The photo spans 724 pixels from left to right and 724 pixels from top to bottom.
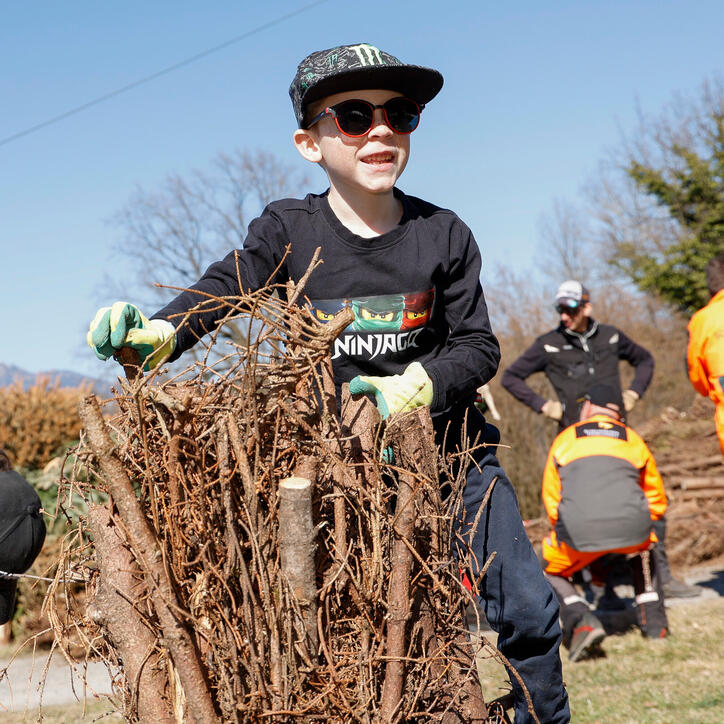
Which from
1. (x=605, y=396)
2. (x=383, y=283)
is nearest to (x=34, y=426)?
(x=605, y=396)

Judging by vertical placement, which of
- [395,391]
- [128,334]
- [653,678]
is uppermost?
[128,334]

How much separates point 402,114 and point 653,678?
356cm

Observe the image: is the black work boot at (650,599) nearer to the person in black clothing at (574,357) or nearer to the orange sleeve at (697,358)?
the orange sleeve at (697,358)

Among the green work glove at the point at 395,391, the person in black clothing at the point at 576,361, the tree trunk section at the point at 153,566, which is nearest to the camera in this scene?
the tree trunk section at the point at 153,566

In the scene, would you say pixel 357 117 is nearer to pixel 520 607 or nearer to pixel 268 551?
pixel 268 551

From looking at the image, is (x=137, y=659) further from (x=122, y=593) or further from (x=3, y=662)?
(x=3, y=662)

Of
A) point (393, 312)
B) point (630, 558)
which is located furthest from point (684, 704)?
point (393, 312)

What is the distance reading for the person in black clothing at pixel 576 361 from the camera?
666 cm

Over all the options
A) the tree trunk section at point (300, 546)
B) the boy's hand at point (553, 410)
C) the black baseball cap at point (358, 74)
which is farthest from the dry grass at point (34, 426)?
the tree trunk section at point (300, 546)

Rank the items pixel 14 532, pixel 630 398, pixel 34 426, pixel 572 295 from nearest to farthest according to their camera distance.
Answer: pixel 14 532 < pixel 572 295 < pixel 630 398 < pixel 34 426

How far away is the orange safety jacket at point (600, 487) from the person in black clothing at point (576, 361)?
3.87ft

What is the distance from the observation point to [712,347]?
5695 mm

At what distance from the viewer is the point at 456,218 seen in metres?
2.88

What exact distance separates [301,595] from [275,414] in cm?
41
